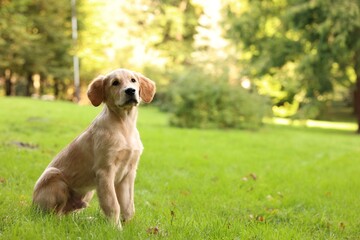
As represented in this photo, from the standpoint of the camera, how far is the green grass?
153 inches

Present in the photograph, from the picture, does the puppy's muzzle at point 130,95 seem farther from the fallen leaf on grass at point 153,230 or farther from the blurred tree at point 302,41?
the blurred tree at point 302,41

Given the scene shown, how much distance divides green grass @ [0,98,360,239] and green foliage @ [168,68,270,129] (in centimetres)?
550

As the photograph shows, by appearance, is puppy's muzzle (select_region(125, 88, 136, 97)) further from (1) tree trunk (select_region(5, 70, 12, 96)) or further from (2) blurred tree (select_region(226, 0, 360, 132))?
(1) tree trunk (select_region(5, 70, 12, 96))

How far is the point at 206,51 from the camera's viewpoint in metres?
28.9

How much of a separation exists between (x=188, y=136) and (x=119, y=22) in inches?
1108

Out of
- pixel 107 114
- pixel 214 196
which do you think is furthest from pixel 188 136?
pixel 107 114

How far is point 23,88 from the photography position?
43250 mm

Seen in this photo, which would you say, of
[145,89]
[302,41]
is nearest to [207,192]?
[145,89]

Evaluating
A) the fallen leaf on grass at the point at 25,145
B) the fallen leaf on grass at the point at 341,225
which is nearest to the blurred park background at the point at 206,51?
the fallen leaf on grass at the point at 25,145

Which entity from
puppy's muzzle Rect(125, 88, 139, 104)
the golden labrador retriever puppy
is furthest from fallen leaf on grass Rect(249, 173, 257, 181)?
puppy's muzzle Rect(125, 88, 139, 104)

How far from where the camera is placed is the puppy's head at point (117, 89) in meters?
3.98

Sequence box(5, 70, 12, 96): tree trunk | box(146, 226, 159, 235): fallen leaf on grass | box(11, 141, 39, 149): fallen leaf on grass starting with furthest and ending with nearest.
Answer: box(5, 70, 12, 96): tree trunk
box(11, 141, 39, 149): fallen leaf on grass
box(146, 226, 159, 235): fallen leaf on grass

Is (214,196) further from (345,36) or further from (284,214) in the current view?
(345,36)

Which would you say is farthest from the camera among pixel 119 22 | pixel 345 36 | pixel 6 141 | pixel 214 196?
pixel 119 22
